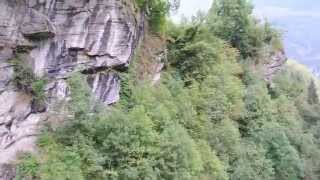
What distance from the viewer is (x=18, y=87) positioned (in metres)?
18.2

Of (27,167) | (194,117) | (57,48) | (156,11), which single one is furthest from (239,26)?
(27,167)

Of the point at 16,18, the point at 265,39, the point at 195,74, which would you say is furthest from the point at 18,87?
the point at 265,39

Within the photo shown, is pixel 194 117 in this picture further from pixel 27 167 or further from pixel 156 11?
pixel 27 167

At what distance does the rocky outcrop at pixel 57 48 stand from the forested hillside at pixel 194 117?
0.63 m

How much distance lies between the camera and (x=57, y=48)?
758 inches

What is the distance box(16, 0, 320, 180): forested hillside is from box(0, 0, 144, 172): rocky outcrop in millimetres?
634

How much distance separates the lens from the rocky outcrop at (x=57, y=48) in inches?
695

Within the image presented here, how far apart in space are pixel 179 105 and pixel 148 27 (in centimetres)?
418

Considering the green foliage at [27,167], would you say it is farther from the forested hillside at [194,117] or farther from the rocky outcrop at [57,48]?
the rocky outcrop at [57,48]

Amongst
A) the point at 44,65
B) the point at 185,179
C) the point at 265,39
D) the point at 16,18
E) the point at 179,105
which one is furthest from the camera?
the point at 265,39

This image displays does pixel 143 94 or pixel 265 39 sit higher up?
pixel 265 39

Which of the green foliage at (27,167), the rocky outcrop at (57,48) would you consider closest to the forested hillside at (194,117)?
the green foliage at (27,167)

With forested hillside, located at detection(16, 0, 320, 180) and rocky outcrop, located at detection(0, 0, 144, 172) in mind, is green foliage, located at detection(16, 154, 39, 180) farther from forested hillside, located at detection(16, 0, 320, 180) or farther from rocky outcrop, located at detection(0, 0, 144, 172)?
rocky outcrop, located at detection(0, 0, 144, 172)

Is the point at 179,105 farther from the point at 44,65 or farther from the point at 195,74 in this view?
the point at 44,65
